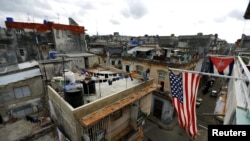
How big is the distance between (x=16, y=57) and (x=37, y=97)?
11.9m

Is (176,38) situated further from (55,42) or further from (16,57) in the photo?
(16,57)

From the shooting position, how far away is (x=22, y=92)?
1313 cm

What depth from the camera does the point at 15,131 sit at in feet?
39.3

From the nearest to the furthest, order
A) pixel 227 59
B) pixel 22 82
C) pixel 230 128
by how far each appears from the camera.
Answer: pixel 230 128 < pixel 227 59 < pixel 22 82

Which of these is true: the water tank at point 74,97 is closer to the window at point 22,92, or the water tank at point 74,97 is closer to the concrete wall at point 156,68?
the window at point 22,92

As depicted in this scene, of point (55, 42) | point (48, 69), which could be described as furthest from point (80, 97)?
point (55, 42)

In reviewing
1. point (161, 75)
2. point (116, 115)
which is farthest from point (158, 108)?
point (116, 115)

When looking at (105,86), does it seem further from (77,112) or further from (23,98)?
(23,98)

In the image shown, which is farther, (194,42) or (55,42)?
(194,42)

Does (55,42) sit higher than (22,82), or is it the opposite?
(55,42)

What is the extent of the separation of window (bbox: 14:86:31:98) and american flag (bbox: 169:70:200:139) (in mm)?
15549

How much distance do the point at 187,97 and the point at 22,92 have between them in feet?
53.7

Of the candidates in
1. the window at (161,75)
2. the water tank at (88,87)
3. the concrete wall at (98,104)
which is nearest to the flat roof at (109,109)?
the concrete wall at (98,104)

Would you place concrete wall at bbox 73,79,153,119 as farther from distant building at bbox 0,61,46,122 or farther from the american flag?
distant building at bbox 0,61,46,122
